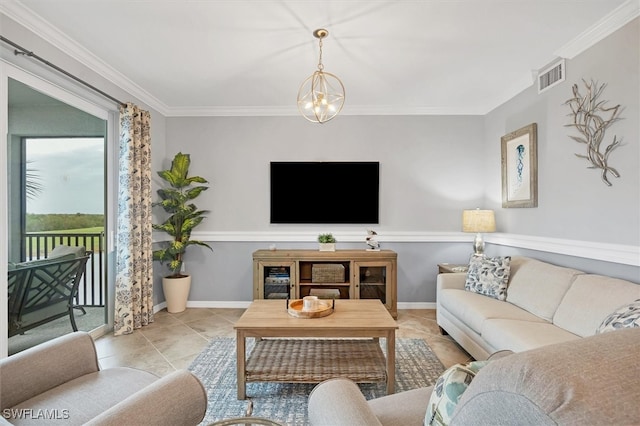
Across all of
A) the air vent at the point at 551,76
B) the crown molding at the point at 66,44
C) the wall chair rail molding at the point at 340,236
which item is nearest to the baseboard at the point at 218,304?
the wall chair rail molding at the point at 340,236

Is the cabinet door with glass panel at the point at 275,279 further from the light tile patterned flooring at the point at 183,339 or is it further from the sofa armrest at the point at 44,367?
the sofa armrest at the point at 44,367

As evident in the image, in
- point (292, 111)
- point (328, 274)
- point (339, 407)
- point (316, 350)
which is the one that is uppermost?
point (292, 111)

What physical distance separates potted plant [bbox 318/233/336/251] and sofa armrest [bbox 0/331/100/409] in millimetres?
2628

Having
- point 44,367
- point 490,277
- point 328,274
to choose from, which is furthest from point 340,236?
point 44,367

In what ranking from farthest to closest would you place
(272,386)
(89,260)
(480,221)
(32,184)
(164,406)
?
(480,221) → (89,260) → (32,184) → (272,386) → (164,406)

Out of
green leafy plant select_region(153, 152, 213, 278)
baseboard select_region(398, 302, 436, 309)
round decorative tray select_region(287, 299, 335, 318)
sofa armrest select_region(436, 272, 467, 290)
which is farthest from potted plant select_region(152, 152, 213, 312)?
sofa armrest select_region(436, 272, 467, 290)

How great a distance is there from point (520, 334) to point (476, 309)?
51 cm

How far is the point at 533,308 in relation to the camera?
2.49 metres

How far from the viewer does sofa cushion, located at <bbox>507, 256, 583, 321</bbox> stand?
2.39 meters

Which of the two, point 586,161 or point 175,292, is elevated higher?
point 586,161

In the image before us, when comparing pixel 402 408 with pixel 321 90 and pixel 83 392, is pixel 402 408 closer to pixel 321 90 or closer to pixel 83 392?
pixel 83 392

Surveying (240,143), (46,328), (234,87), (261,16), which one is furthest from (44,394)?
(240,143)

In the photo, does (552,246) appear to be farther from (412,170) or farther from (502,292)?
(412,170)

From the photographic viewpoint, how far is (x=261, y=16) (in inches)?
89.4
